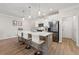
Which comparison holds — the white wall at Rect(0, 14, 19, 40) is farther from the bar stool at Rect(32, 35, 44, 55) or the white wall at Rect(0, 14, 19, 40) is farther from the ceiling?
Result: the bar stool at Rect(32, 35, 44, 55)

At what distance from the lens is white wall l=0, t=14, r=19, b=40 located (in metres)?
1.80

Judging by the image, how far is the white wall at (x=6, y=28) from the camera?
1802 millimetres

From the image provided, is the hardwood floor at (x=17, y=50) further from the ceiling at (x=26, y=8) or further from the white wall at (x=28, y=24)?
the ceiling at (x=26, y=8)

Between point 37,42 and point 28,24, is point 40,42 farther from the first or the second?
point 28,24

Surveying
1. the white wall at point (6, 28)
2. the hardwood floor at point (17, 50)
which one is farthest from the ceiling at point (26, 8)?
the hardwood floor at point (17, 50)

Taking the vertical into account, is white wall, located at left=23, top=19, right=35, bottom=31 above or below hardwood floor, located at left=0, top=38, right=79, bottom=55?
above

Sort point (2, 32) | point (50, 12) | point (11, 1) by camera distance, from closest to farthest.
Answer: point (11, 1), point (2, 32), point (50, 12)

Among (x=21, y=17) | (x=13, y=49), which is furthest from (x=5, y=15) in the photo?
(x=13, y=49)

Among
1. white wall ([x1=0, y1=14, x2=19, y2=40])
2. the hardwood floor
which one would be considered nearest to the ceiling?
white wall ([x1=0, y1=14, x2=19, y2=40])

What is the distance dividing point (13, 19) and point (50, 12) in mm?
1076

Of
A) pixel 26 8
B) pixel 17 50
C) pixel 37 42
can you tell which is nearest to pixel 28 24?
pixel 26 8

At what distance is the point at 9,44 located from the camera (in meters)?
1.97

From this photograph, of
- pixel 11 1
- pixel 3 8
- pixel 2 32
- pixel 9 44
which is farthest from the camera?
pixel 9 44

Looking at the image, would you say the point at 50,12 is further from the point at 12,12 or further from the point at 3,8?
the point at 3,8
